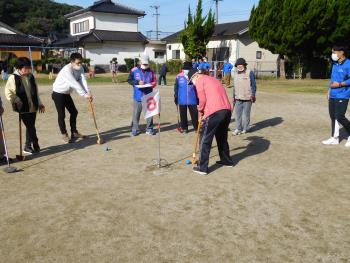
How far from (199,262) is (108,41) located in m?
39.5

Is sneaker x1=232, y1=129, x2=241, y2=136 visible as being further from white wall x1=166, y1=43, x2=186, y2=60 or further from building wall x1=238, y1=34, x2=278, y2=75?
white wall x1=166, y1=43, x2=186, y2=60

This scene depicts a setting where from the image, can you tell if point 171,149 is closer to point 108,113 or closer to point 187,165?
point 187,165

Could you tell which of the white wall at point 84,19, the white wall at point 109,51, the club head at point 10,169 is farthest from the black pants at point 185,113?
the white wall at point 84,19

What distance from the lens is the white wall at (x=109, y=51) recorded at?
4031 centimetres

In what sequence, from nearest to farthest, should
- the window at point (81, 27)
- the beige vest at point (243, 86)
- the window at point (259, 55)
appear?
the beige vest at point (243, 86) < the window at point (259, 55) < the window at point (81, 27)

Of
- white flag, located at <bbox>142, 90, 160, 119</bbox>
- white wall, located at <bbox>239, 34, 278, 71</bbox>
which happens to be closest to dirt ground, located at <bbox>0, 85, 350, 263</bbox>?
white flag, located at <bbox>142, 90, 160, 119</bbox>

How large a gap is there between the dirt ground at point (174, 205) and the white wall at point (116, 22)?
121 ft

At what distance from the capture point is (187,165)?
6391 mm

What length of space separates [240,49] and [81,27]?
→ 20.9 meters

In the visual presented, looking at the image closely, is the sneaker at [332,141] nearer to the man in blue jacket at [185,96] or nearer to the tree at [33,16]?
the man in blue jacket at [185,96]

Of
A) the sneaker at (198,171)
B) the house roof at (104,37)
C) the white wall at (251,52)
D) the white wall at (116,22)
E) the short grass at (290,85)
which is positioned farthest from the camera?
the white wall at (116,22)

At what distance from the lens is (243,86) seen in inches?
343

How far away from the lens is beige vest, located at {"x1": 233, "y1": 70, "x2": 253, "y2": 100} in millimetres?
8663

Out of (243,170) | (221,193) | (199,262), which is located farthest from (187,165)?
(199,262)
